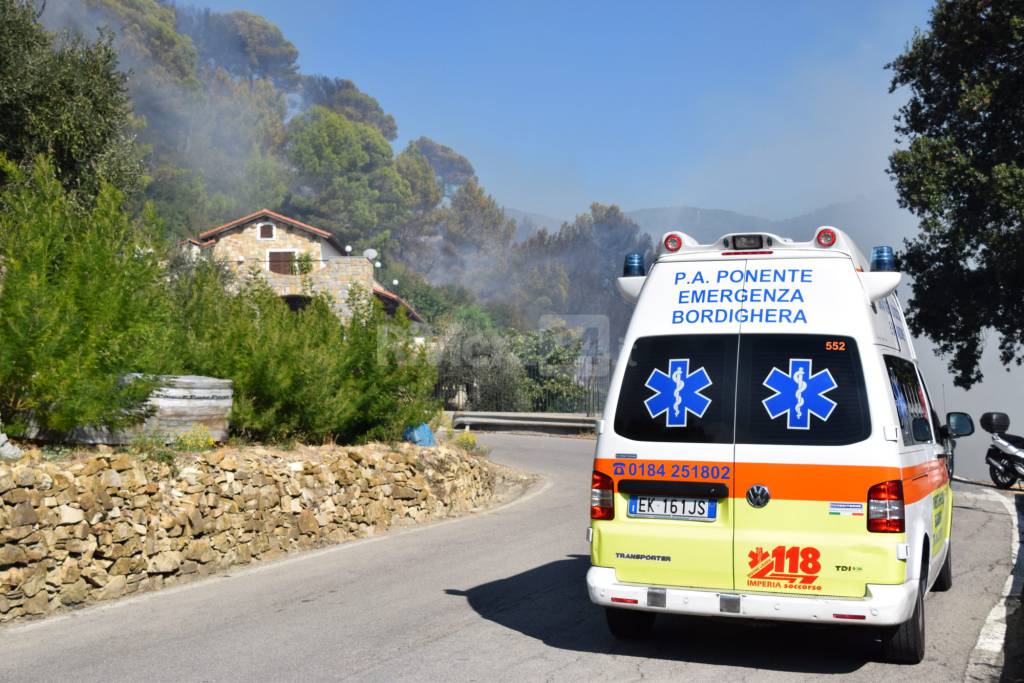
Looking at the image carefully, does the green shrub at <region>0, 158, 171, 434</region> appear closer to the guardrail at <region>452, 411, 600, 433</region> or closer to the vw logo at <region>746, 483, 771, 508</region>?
the vw logo at <region>746, 483, 771, 508</region>

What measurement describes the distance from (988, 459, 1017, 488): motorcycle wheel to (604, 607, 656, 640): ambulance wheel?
15.0 meters

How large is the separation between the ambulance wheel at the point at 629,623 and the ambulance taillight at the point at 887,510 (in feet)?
5.93

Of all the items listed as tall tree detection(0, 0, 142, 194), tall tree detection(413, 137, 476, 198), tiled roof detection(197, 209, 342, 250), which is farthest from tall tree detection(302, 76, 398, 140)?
tall tree detection(0, 0, 142, 194)

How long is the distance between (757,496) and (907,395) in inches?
64.5

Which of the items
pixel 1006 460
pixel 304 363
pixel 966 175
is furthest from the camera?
pixel 966 175

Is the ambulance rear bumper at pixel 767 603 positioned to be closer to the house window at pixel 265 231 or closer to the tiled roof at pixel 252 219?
the tiled roof at pixel 252 219

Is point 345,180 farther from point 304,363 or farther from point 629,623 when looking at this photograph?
point 629,623

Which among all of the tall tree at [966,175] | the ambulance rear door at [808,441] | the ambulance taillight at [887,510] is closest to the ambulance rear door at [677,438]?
the ambulance rear door at [808,441]

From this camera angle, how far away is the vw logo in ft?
21.1

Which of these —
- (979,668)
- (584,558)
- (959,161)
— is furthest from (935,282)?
(979,668)

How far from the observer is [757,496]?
6.45 m

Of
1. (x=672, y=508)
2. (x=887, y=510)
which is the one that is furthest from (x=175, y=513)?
(x=887, y=510)

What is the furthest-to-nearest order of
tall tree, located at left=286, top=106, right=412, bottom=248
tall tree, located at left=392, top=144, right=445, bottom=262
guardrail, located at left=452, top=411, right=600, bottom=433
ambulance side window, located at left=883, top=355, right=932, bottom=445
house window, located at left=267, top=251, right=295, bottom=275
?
tall tree, located at left=392, top=144, right=445, bottom=262 → tall tree, located at left=286, top=106, right=412, bottom=248 → house window, located at left=267, top=251, right=295, bottom=275 → guardrail, located at left=452, top=411, right=600, bottom=433 → ambulance side window, located at left=883, top=355, right=932, bottom=445

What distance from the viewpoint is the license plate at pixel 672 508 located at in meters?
6.56
